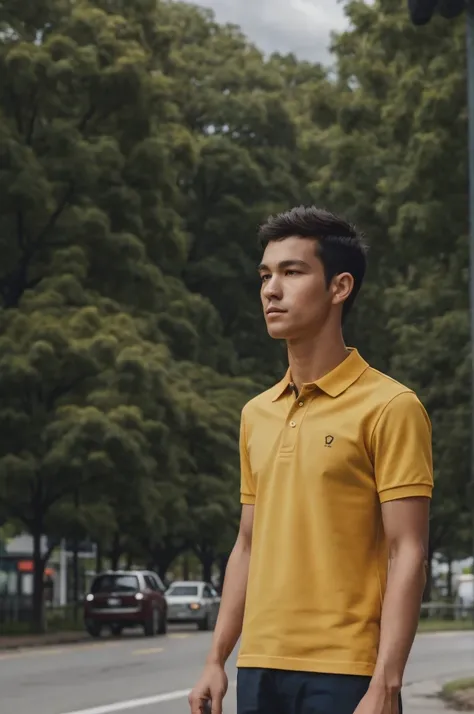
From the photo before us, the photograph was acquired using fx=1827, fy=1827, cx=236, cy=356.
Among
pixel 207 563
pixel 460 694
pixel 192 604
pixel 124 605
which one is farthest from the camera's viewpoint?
pixel 207 563

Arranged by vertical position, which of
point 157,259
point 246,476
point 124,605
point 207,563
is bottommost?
point 246,476

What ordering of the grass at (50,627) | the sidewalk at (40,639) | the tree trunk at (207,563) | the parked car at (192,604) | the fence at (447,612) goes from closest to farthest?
the sidewalk at (40,639), the grass at (50,627), the parked car at (192,604), the fence at (447,612), the tree trunk at (207,563)

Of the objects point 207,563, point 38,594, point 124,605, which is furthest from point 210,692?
point 207,563

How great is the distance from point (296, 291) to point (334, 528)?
539 mm

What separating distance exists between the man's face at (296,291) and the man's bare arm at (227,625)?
0.46 metres

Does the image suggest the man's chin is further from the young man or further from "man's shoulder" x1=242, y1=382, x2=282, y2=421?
"man's shoulder" x1=242, y1=382, x2=282, y2=421

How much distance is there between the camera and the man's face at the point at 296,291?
4.05 metres

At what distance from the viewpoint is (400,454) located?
153 inches

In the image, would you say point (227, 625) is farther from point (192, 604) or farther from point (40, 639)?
point (192, 604)

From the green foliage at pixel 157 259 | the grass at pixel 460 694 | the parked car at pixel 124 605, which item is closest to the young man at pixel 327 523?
the grass at pixel 460 694

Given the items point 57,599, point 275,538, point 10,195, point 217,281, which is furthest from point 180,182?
point 57,599

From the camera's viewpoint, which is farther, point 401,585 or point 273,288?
point 273,288

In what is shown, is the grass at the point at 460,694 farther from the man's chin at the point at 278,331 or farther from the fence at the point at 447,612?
the fence at the point at 447,612

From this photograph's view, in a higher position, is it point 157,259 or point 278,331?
point 157,259
